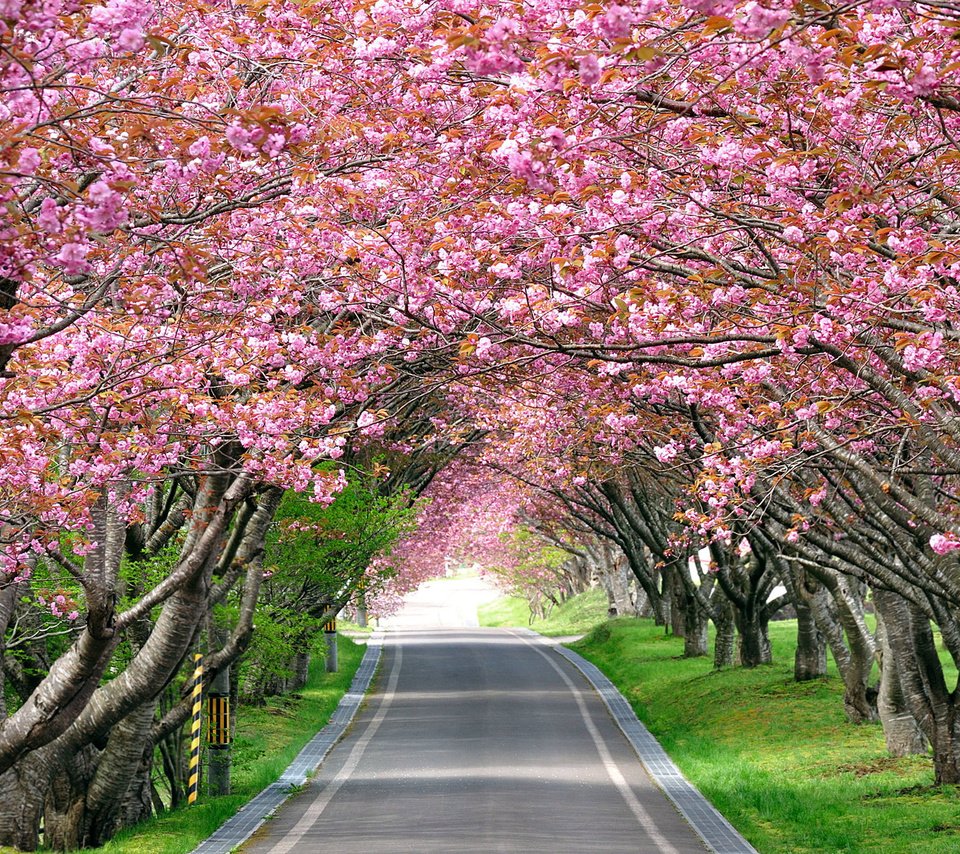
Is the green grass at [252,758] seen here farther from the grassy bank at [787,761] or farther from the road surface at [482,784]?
the grassy bank at [787,761]

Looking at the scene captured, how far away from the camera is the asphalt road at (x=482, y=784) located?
1412cm

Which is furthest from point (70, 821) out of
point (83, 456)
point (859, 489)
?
point (859, 489)

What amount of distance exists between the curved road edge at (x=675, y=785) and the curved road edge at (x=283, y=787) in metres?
5.01

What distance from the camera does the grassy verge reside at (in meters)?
13.7

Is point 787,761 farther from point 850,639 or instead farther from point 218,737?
point 218,737

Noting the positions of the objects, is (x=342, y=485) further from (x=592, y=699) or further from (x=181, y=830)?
(x=592, y=699)

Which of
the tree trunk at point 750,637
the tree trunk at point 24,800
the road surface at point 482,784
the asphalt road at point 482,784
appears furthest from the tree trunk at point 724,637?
the tree trunk at point 24,800

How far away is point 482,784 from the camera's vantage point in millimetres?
18297

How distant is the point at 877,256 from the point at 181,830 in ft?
33.7

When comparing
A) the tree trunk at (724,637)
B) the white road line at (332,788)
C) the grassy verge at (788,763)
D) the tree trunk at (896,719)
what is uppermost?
the tree trunk at (724,637)

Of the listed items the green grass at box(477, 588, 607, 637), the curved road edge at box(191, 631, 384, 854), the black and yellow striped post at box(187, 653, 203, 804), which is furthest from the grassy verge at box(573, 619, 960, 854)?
the green grass at box(477, 588, 607, 637)

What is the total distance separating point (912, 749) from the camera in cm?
1839

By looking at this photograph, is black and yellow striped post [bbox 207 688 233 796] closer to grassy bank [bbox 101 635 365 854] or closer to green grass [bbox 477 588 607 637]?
grassy bank [bbox 101 635 365 854]

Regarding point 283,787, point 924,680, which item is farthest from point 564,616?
point 924,680
